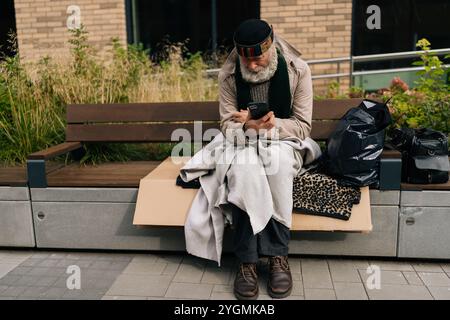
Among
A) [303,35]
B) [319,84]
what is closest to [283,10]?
[303,35]

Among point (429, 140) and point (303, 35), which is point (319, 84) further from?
point (429, 140)

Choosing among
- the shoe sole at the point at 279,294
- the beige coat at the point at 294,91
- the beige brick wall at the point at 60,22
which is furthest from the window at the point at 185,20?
the shoe sole at the point at 279,294

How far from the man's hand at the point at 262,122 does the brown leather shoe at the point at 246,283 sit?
87 cm

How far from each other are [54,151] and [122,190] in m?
0.66

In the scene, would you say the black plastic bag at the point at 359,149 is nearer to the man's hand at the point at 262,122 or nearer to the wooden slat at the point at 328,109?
the man's hand at the point at 262,122

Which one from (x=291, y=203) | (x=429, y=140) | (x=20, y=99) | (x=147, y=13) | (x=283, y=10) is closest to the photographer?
(x=291, y=203)

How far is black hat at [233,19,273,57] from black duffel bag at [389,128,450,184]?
→ 45.8 inches

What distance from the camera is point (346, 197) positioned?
299 centimetres

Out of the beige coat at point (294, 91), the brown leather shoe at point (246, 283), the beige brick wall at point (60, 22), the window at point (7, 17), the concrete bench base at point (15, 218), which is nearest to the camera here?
the brown leather shoe at point (246, 283)

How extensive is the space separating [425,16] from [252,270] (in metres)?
7.68

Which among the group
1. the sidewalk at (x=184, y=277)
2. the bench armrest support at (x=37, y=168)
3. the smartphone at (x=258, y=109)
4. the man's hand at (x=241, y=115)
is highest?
the smartphone at (x=258, y=109)

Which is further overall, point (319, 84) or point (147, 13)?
point (147, 13)

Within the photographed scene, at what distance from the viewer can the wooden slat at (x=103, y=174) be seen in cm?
338

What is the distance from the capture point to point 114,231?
344cm
